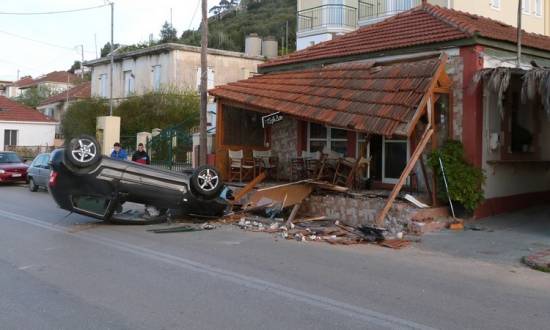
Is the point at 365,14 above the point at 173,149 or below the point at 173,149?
above

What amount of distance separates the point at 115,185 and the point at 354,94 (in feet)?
18.4

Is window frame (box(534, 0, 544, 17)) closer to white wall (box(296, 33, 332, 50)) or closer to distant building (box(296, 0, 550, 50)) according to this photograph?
distant building (box(296, 0, 550, 50))

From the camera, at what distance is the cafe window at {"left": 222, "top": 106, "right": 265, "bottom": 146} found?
1733 cm

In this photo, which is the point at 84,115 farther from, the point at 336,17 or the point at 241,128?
the point at 241,128

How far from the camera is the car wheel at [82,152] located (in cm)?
1094

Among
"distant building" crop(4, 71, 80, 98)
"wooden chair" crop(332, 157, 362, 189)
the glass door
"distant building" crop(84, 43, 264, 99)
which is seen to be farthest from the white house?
the glass door

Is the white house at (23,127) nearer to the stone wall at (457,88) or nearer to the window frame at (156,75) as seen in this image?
the window frame at (156,75)

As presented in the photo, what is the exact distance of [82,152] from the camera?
36.3 feet

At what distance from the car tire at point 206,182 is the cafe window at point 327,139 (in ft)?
14.2

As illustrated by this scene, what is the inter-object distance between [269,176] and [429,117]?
667 cm

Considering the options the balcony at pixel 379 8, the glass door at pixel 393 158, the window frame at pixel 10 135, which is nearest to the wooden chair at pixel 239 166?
the glass door at pixel 393 158

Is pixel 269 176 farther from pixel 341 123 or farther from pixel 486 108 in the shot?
pixel 486 108

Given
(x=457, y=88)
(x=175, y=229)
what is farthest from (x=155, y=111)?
(x=457, y=88)

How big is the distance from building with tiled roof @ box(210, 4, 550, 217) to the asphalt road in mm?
3359
